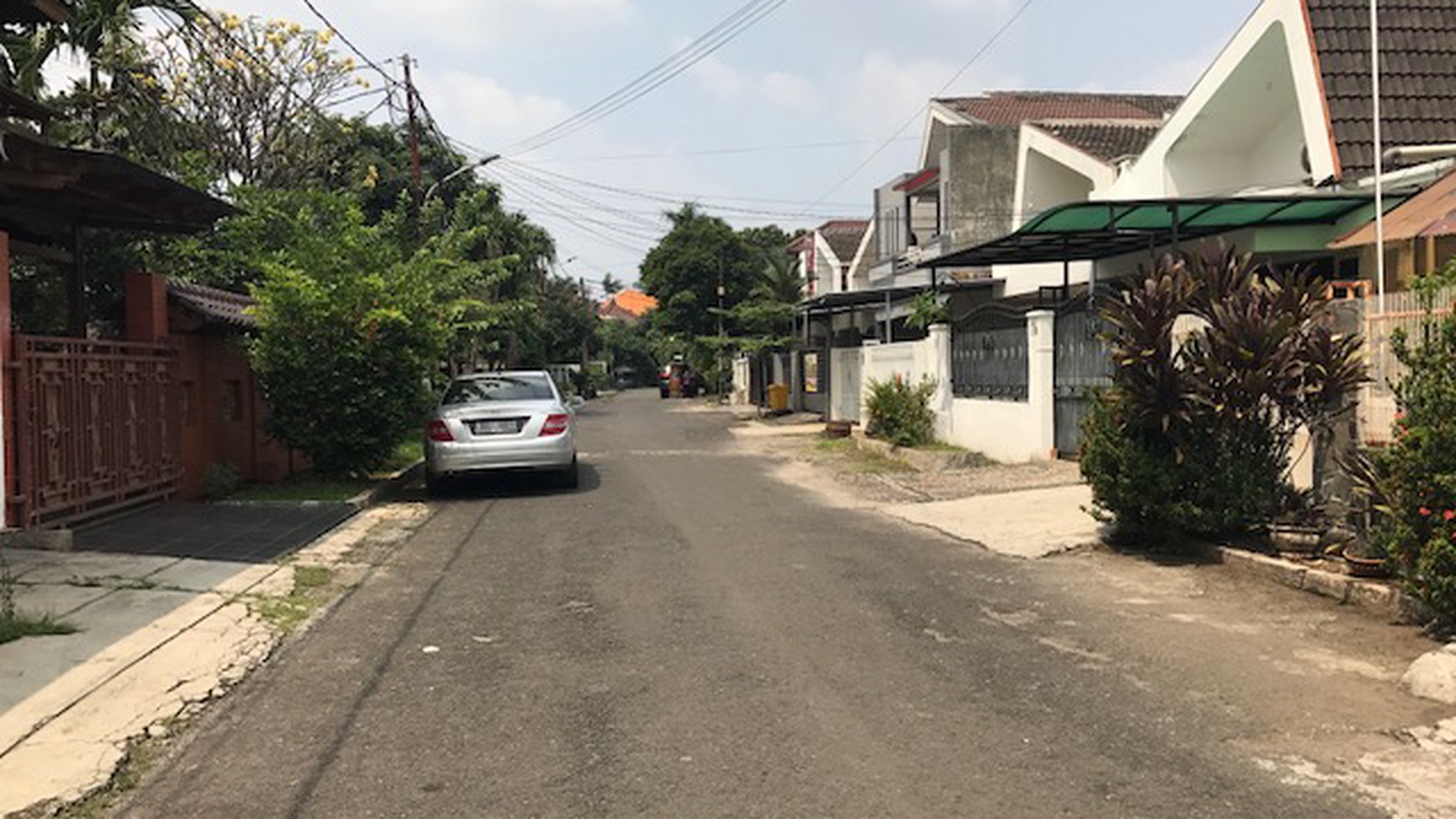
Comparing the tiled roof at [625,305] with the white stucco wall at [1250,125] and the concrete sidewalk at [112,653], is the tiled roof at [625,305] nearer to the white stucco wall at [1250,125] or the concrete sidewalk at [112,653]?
the white stucco wall at [1250,125]

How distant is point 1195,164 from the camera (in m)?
18.0

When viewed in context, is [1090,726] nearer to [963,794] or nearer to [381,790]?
[963,794]

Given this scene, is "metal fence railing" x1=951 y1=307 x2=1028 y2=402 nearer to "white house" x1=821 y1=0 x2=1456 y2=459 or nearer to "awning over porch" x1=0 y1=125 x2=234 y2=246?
"white house" x1=821 y1=0 x2=1456 y2=459

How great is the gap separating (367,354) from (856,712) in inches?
394

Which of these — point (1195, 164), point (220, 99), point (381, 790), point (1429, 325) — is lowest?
point (381, 790)

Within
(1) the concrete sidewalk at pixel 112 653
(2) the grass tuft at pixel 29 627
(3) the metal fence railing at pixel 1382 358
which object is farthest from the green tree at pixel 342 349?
(3) the metal fence railing at pixel 1382 358

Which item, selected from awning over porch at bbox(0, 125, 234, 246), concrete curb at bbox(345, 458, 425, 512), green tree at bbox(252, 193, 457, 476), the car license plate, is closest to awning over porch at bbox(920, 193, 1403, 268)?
the car license plate

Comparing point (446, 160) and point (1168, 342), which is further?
point (446, 160)

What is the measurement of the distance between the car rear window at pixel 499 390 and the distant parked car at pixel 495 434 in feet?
0.04

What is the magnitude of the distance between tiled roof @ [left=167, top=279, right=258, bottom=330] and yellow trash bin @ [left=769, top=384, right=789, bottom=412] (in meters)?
21.7

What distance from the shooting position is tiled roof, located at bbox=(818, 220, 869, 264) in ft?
153

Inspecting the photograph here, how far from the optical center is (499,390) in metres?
14.3

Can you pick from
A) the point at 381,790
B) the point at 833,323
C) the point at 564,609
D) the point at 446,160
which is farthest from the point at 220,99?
the point at 381,790

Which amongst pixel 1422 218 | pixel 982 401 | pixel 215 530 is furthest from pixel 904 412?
pixel 215 530
